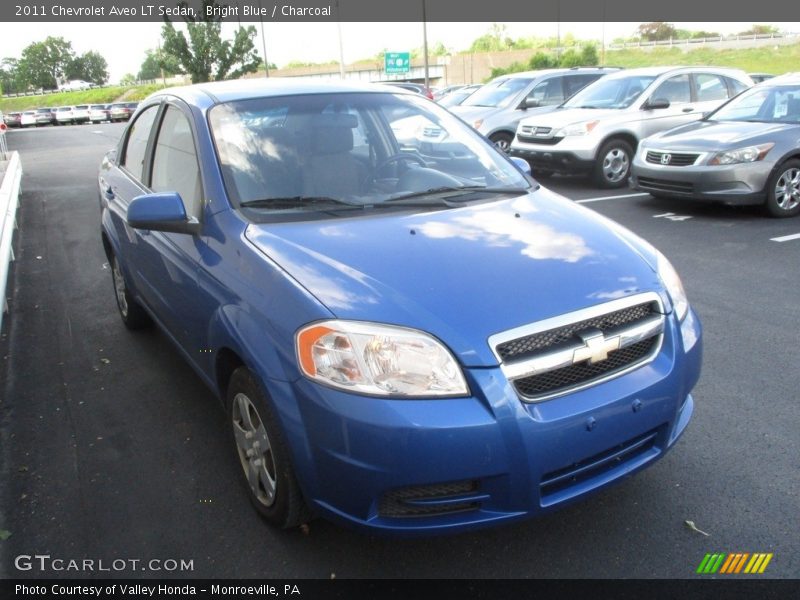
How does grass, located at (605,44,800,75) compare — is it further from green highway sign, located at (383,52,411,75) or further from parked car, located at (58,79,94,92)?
parked car, located at (58,79,94,92)

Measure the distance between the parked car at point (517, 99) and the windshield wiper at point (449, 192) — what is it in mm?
8725

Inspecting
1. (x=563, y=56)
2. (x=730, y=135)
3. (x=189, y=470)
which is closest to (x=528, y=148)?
(x=730, y=135)

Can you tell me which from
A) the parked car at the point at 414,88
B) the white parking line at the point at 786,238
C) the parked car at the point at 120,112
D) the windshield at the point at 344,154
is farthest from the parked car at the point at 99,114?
the windshield at the point at 344,154

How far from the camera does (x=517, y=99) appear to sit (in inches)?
490

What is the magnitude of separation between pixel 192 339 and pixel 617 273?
1912mm

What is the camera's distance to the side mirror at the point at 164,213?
9.69ft

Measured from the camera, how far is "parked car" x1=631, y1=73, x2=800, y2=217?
7.38 metres

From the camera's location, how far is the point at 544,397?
85.2 inches

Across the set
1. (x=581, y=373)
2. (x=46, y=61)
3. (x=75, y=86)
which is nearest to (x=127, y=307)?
(x=581, y=373)

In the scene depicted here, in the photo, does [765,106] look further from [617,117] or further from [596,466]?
[596,466]

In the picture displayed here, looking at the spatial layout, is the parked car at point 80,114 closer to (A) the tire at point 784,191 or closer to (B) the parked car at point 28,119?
(B) the parked car at point 28,119

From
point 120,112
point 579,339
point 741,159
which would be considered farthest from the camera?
point 120,112

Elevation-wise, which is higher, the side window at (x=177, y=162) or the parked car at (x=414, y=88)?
the parked car at (x=414, y=88)

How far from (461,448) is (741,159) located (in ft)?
22.0
